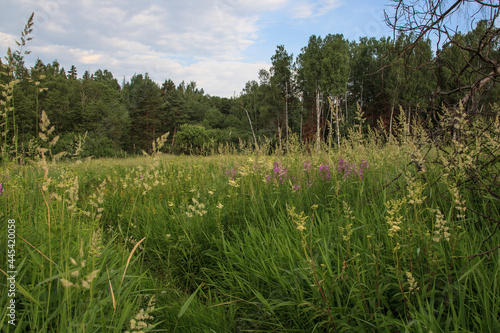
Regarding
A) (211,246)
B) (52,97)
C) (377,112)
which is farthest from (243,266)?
(377,112)

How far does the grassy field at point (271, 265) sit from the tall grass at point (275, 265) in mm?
14

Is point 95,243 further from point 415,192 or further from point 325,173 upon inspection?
point 325,173

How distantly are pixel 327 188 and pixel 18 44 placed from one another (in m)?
3.12

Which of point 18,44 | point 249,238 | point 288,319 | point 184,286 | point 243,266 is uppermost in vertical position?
point 18,44

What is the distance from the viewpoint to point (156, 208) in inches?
139

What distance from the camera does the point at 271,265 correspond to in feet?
6.74

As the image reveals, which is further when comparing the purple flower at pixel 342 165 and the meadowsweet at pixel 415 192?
the purple flower at pixel 342 165

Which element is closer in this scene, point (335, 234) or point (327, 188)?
point (335, 234)

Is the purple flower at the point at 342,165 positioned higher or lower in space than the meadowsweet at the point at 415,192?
higher

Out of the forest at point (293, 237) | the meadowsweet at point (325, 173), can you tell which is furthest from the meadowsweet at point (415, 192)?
the meadowsweet at point (325, 173)

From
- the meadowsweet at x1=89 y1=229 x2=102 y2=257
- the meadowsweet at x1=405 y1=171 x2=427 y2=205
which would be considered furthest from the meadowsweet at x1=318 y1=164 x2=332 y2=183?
the meadowsweet at x1=89 y1=229 x2=102 y2=257

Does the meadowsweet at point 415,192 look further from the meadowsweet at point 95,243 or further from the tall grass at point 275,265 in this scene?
the meadowsweet at point 95,243

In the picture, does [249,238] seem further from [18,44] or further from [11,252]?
[18,44]

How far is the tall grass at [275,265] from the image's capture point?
1407 millimetres
